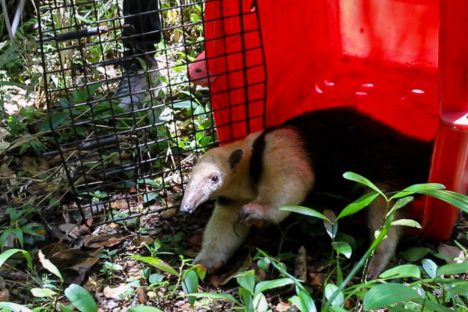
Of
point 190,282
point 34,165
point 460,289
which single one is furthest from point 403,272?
point 34,165

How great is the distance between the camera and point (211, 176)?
3.29 meters

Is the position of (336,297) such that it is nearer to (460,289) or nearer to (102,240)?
(460,289)

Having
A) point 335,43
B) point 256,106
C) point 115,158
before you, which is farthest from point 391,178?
point 115,158

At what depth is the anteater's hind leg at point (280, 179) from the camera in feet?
10.6

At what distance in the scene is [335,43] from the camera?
426cm

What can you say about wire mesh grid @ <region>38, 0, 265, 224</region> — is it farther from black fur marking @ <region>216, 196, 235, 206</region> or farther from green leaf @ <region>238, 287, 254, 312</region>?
green leaf @ <region>238, 287, 254, 312</region>

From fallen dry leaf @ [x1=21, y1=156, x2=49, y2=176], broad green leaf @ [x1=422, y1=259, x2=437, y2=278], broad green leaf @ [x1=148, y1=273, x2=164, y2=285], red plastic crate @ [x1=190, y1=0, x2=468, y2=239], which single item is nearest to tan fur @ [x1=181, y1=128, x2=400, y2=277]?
broad green leaf @ [x1=148, y1=273, x2=164, y2=285]

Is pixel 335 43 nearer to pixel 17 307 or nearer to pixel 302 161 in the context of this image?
pixel 302 161

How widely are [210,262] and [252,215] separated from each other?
11.7 inches

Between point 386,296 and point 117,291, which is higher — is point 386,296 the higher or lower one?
the higher one

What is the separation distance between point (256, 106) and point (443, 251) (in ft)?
3.92

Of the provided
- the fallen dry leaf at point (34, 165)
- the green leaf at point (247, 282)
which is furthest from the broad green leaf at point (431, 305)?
the fallen dry leaf at point (34, 165)

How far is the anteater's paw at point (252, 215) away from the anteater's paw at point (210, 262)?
0.74 feet

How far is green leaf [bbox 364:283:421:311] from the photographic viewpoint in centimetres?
219
